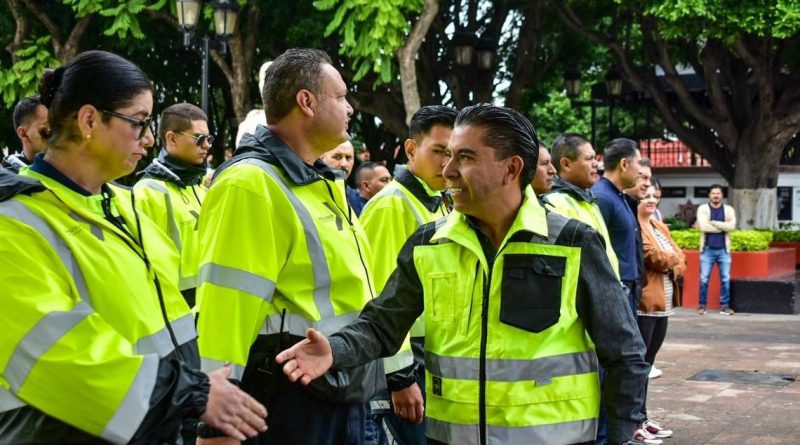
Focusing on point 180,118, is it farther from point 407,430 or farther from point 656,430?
point 656,430

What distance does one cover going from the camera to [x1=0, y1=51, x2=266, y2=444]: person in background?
2.54 meters

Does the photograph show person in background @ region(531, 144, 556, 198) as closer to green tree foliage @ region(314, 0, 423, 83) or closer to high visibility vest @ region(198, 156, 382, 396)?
high visibility vest @ region(198, 156, 382, 396)

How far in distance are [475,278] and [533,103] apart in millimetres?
23319

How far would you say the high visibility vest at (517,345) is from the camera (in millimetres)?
3211

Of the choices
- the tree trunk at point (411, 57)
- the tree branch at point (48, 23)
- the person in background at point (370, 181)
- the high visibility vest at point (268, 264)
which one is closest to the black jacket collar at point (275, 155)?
the high visibility vest at point (268, 264)

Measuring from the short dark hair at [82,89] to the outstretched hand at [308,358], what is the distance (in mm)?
867

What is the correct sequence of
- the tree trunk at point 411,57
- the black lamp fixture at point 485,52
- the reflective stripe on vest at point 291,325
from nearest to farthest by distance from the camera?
the reflective stripe on vest at point 291,325 → the tree trunk at point 411,57 → the black lamp fixture at point 485,52

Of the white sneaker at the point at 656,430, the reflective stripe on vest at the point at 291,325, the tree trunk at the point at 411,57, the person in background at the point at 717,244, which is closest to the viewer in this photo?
the reflective stripe on vest at the point at 291,325

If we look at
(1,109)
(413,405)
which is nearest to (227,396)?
(413,405)

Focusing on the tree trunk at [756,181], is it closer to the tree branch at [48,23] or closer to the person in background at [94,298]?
the tree branch at [48,23]

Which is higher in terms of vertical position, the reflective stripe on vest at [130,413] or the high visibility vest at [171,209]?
the high visibility vest at [171,209]

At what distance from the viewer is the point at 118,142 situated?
9.70ft

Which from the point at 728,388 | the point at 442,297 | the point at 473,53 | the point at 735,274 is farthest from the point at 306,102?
the point at 473,53

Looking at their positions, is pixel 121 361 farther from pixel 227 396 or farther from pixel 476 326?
pixel 476 326
